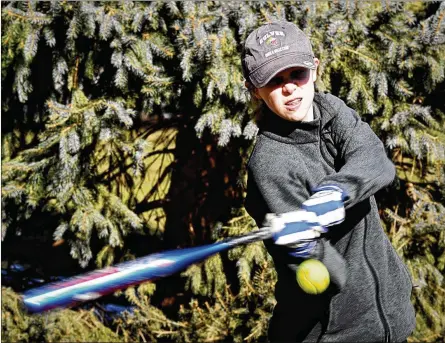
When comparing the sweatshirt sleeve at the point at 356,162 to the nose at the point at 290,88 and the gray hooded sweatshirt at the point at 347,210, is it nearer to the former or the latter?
the gray hooded sweatshirt at the point at 347,210

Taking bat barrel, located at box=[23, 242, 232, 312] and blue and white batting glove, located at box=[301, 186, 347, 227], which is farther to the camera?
bat barrel, located at box=[23, 242, 232, 312]

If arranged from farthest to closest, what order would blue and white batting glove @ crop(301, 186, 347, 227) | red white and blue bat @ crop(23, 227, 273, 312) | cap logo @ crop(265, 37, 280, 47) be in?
cap logo @ crop(265, 37, 280, 47), red white and blue bat @ crop(23, 227, 273, 312), blue and white batting glove @ crop(301, 186, 347, 227)

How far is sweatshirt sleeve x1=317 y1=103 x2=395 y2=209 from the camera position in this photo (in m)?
1.99

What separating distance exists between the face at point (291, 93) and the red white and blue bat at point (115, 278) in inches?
17.3

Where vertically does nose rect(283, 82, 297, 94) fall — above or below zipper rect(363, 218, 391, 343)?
above

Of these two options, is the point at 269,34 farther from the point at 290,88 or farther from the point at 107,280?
the point at 107,280

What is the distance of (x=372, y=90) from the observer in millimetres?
3734

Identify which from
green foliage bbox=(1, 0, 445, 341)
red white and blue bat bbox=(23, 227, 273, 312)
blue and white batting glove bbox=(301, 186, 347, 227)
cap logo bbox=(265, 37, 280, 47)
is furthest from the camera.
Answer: green foliage bbox=(1, 0, 445, 341)

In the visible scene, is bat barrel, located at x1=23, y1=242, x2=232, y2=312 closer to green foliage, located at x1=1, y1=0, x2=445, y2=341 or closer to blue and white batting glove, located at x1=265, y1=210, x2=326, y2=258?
blue and white batting glove, located at x1=265, y1=210, x2=326, y2=258

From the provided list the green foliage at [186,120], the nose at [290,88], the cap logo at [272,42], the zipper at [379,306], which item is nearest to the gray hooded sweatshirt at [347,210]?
the zipper at [379,306]

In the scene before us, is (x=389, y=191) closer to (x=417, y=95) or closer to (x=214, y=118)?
(x=417, y=95)

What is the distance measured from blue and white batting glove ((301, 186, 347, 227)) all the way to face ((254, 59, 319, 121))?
36 cm

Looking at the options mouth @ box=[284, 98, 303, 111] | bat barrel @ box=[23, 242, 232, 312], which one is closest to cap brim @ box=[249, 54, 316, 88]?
mouth @ box=[284, 98, 303, 111]

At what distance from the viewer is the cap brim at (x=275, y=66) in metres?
2.10
